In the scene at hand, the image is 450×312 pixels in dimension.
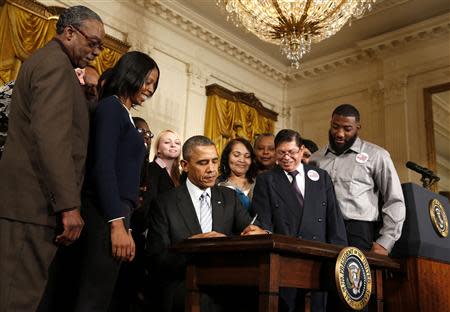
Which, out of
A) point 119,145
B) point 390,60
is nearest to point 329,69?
point 390,60

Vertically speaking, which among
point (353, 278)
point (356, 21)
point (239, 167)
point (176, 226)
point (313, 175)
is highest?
point (356, 21)

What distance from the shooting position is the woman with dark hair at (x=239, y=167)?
3.36 meters

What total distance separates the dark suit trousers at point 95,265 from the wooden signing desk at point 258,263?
1.00 ft

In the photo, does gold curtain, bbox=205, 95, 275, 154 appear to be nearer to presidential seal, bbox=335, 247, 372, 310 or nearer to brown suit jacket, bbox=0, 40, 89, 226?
presidential seal, bbox=335, 247, 372, 310

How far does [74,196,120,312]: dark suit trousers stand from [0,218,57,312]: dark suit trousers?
0.17 m

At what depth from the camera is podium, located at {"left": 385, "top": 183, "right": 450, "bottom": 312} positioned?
287 cm

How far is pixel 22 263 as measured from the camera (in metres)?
1.58

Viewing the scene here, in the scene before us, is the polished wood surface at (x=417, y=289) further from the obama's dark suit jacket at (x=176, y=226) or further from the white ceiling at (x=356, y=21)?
the white ceiling at (x=356, y=21)

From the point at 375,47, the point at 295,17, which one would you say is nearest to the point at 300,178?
the point at 295,17

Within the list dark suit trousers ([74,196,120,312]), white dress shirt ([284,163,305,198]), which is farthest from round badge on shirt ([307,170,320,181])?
dark suit trousers ([74,196,120,312])

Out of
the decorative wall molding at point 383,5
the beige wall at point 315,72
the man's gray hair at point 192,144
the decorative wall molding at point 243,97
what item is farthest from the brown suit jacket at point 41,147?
the decorative wall molding at point 383,5

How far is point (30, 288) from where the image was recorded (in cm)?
157

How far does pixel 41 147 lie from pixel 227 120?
579 centimetres

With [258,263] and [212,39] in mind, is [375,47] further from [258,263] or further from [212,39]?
[258,263]
